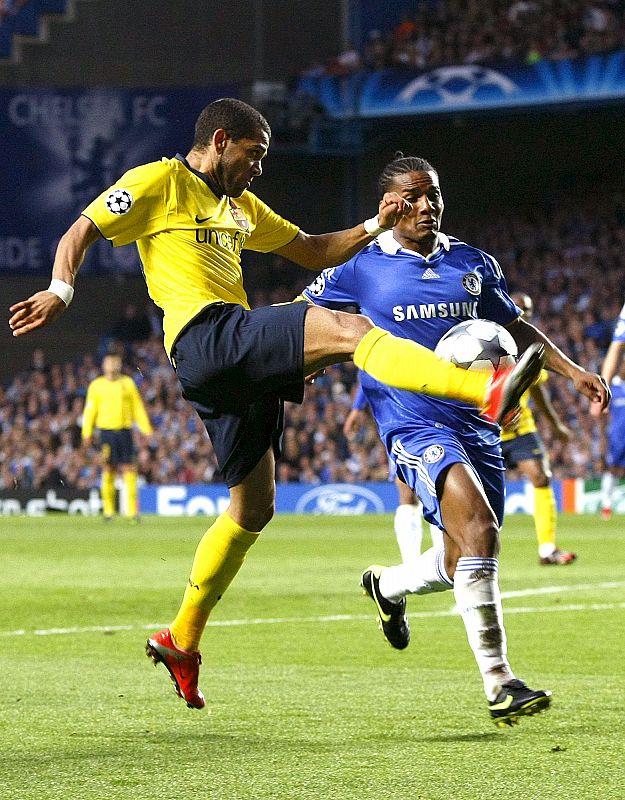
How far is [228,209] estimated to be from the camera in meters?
5.95

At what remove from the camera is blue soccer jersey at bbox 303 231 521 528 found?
6141mm

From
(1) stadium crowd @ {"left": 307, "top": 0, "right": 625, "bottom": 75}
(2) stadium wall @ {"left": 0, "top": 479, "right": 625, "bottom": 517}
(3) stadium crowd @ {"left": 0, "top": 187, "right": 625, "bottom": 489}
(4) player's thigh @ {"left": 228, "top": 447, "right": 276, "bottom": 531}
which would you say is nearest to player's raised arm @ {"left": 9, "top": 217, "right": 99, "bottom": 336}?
(4) player's thigh @ {"left": 228, "top": 447, "right": 276, "bottom": 531}

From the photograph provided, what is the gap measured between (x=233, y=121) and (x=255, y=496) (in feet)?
4.81

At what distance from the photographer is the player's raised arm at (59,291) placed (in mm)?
5141

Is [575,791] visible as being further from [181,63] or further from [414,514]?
[181,63]

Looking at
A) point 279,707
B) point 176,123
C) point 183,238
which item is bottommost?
point 176,123

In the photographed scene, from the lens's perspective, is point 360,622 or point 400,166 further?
point 360,622

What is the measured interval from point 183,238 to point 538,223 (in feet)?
87.1

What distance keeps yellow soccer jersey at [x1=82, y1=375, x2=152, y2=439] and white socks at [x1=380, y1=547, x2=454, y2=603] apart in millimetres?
15596

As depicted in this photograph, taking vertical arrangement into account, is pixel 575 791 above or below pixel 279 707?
above

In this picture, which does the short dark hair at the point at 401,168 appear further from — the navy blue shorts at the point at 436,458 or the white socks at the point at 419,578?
the white socks at the point at 419,578

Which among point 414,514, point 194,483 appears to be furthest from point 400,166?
point 194,483

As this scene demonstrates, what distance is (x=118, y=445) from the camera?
881 inches

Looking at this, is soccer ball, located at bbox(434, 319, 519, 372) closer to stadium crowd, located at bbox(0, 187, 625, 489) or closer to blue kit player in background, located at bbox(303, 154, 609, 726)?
blue kit player in background, located at bbox(303, 154, 609, 726)
